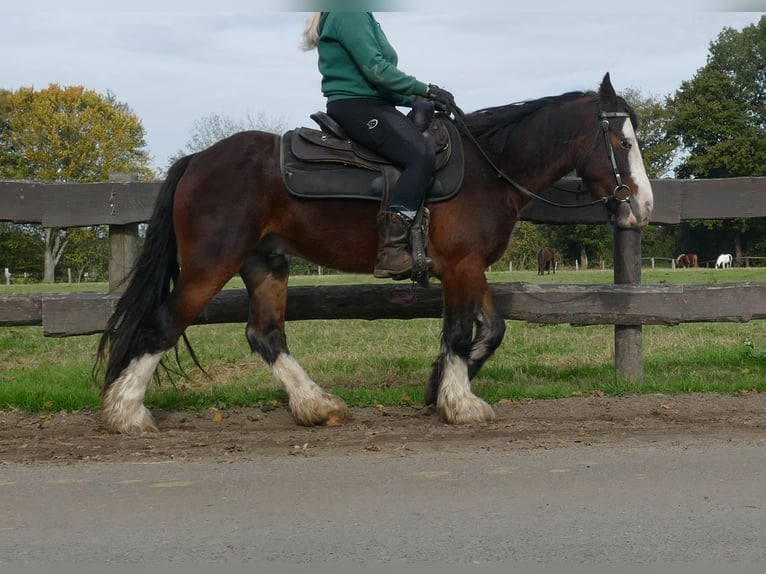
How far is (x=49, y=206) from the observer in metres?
7.17

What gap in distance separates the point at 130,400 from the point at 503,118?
11.2ft

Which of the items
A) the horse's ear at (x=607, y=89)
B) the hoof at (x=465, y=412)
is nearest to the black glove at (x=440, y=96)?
the horse's ear at (x=607, y=89)

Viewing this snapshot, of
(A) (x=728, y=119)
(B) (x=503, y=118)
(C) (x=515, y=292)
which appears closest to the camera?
(B) (x=503, y=118)

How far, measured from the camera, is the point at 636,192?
21.3ft

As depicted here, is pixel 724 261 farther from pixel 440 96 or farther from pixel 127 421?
pixel 127 421

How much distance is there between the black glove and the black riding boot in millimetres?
996

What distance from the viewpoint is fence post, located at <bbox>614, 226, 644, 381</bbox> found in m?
7.65

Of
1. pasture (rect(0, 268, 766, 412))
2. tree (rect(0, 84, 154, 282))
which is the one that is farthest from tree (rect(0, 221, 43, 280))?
pasture (rect(0, 268, 766, 412))

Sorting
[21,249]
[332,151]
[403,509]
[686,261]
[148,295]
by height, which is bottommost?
[403,509]

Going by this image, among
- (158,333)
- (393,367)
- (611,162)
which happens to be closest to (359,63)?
(611,162)

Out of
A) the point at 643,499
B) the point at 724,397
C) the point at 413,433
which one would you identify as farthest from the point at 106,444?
the point at 724,397

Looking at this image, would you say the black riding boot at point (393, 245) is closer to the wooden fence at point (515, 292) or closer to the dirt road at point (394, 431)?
the dirt road at point (394, 431)

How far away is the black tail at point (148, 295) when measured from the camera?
6.19 meters

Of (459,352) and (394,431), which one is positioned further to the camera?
(459,352)
